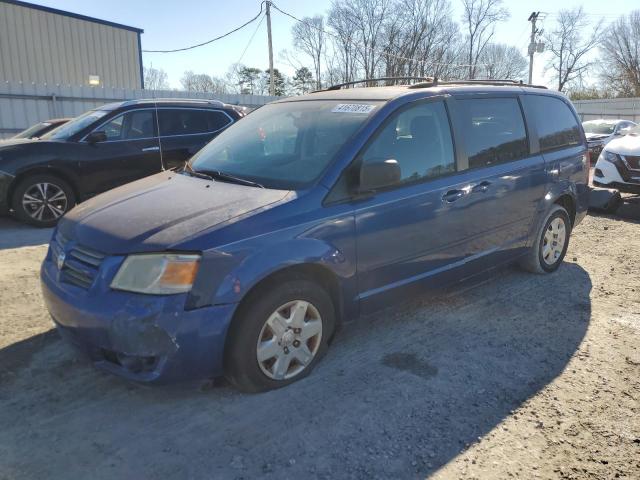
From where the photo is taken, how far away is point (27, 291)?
4.69 m

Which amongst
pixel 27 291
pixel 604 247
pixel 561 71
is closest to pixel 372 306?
pixel 27 291

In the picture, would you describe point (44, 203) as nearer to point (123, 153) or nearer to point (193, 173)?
point (123, 153)

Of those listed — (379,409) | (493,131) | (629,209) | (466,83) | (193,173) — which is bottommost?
(379,409)

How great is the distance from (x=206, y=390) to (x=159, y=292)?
0.83 meters

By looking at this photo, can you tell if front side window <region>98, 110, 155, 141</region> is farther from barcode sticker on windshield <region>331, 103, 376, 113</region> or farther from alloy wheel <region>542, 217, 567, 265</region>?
alloy wheel <region>542, 217, 567, 265</region>

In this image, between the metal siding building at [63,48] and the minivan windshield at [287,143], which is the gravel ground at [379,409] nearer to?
the minivan windshield at [287,143]

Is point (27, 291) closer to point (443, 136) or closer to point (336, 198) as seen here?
point (336, 198)

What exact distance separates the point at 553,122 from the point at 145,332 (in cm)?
438

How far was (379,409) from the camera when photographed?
116 inches

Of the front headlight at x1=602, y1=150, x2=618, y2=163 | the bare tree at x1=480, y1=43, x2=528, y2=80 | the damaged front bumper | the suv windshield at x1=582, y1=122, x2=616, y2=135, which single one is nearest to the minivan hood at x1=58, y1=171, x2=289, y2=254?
A: the damaged front bumper

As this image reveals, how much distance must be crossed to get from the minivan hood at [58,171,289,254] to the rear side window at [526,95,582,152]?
2987mm

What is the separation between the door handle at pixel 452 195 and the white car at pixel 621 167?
609 centimetres

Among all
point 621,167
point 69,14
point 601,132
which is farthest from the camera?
point 69,14

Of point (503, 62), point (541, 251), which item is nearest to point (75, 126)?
point (541, 251)
